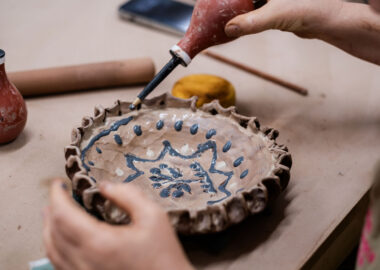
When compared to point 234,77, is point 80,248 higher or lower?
higher

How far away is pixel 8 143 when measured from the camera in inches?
51.4

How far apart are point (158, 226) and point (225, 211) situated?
0.24m

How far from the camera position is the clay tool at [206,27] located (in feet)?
3.76

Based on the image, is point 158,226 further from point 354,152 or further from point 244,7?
point 354,152

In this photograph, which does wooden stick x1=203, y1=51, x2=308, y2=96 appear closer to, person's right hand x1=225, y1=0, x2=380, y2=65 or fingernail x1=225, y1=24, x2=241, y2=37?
person's right hand x1=225, y1=0, x2=380, y2=65

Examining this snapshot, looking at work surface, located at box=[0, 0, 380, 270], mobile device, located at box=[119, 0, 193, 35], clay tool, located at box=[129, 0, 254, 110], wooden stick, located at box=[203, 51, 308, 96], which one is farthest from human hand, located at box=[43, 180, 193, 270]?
mobile device, located at box=[119, 0, 193, 35]

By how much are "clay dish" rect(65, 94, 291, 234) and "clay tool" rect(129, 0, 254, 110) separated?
0.09 m

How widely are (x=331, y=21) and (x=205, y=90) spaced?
1.27ft

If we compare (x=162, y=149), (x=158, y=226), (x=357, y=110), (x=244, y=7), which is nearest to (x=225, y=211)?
(x=158, y=226)

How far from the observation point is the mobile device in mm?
1864

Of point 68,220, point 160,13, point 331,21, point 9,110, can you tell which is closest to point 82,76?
point 9,110

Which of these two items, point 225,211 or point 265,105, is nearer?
point 225,211

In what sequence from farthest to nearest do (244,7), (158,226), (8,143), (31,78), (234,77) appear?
(234,77)
(31,78)
(8,143)
(244,7)
(158,226)

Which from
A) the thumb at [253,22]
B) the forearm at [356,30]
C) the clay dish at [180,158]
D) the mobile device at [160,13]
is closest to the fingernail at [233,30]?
the thumb at [253,22]
